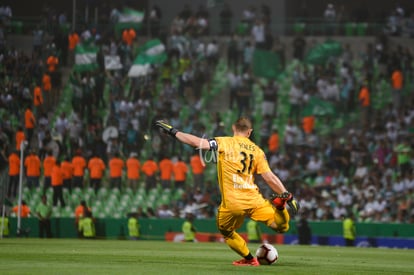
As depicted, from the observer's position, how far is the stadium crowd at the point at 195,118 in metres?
35.7

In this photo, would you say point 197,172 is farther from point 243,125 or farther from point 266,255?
point 243,125

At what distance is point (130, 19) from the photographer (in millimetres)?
45031

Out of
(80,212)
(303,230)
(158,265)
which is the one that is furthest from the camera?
(80,212)

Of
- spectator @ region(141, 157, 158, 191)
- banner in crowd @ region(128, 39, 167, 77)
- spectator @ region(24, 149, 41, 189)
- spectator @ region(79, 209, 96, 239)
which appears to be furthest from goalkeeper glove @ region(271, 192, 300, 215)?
banner in crowd @ region(128, 39, 167, 77)

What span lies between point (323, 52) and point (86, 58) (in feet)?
34.2

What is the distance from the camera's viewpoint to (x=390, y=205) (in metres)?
33.7

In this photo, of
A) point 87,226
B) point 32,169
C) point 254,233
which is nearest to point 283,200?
point 254,233

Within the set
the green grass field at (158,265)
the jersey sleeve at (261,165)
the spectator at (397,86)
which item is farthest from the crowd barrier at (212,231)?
the jersey sleeve at (261,165)

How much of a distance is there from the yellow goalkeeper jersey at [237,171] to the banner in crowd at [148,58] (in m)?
26.4

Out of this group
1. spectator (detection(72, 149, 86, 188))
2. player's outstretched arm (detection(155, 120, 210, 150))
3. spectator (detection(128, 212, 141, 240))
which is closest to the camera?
player's outstretched arm (detection(155, 120, 210, 150))

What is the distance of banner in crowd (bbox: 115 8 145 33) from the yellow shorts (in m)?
29.5

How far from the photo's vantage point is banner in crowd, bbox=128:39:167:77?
42562 millimetres

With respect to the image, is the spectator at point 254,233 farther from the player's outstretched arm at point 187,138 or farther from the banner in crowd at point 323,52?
the player's outstretched arm at point 187,138

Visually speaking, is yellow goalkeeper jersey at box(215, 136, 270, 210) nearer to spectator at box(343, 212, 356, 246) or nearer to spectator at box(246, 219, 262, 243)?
spectator at box(343, 212, 356, 246)
